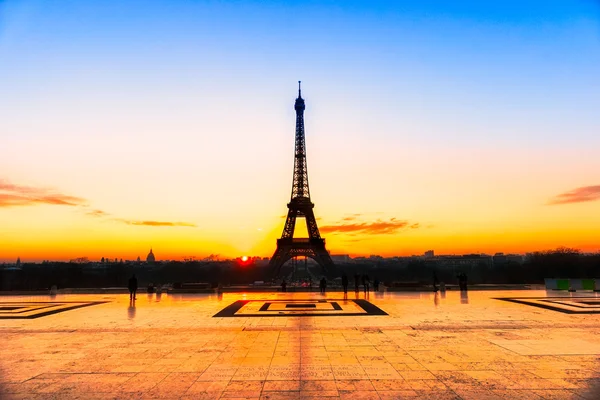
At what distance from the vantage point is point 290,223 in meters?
68.6

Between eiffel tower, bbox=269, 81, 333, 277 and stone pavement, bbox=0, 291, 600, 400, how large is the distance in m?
48.5

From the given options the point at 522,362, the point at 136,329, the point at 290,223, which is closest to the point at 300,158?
the point at 290,223

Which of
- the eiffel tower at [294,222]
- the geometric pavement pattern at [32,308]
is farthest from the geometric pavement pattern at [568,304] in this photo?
the eiffel tower at [294,222]

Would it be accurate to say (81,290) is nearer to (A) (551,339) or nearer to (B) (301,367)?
(B) (301,367)

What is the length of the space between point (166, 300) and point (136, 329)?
31.2 ft

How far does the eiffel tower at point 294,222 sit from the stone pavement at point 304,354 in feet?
159

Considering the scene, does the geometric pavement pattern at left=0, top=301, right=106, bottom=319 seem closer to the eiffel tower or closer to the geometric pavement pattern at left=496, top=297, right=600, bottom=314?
the geometric pavement pattern at left=496, top=297, right=600, bottom=314

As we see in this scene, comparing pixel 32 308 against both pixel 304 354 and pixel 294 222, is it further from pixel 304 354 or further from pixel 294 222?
pixel 294 222

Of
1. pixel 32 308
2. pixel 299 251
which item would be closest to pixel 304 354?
pixel 32 308

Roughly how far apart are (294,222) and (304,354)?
5851 cm

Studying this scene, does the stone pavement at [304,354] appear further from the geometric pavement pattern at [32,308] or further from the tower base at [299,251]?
the tower base at [299,251]

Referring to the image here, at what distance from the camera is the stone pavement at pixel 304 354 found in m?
7.75

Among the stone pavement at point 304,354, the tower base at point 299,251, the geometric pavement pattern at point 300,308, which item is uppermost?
the tower base at point 299,251

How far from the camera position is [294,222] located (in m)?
68.9
